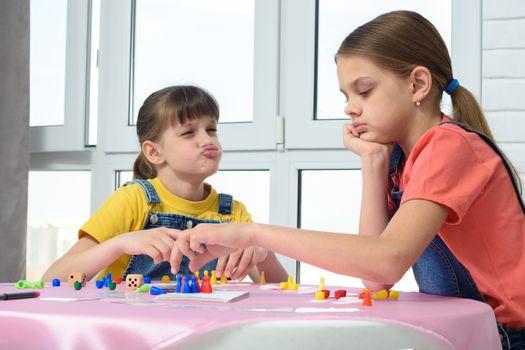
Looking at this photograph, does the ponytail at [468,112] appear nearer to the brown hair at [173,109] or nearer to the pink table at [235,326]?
the pink table at [235,326]

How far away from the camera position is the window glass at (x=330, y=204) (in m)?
2.34

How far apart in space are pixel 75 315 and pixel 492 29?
1573 mm

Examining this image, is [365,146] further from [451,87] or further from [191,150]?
[191,150]

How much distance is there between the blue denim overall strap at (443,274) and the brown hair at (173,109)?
81 cm

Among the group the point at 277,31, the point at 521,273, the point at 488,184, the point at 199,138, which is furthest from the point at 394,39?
the point at 277,31

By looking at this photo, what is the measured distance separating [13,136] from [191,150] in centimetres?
88

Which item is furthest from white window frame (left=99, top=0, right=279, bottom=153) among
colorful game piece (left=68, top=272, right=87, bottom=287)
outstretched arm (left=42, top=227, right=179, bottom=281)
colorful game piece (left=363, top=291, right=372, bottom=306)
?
colorful game piece (left=363, top=291, right=372, bottom=306)

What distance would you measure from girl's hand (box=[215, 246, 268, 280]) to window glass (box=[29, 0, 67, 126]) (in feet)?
4.87

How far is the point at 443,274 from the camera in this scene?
1.24m

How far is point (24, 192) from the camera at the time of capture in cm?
248

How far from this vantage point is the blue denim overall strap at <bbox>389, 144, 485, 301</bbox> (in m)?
1.21

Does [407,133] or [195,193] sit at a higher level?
[407,133]

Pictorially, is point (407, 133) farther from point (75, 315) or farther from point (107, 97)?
point (107, 97)

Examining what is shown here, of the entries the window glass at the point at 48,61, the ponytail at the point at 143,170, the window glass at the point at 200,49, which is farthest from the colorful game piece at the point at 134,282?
the window glass at the point at 48,61
